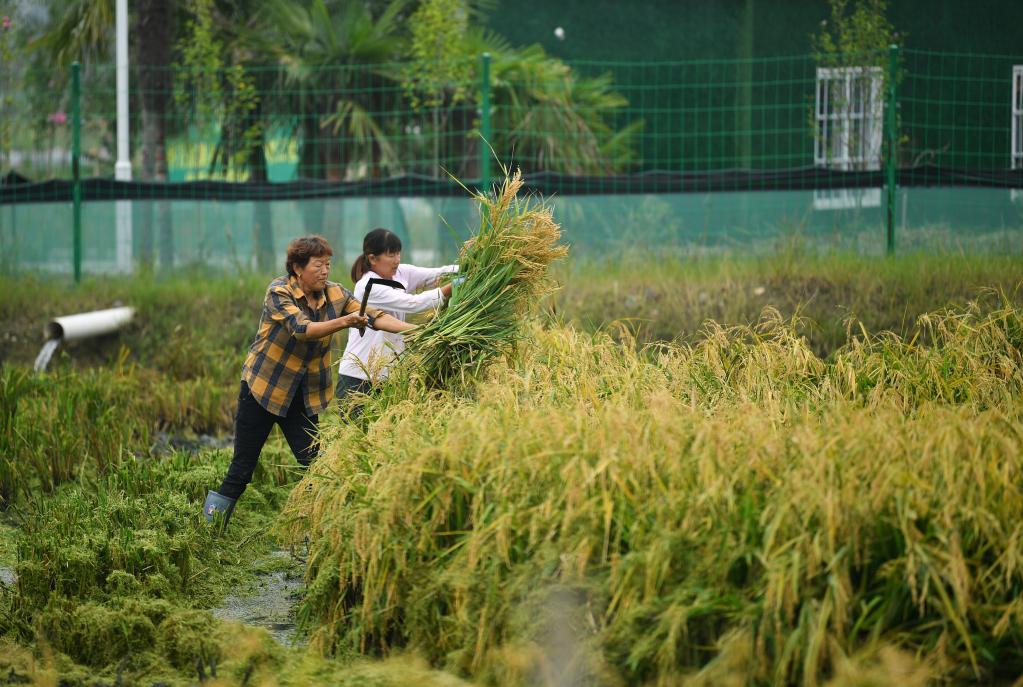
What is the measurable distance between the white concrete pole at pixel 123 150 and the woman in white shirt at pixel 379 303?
22.4ft

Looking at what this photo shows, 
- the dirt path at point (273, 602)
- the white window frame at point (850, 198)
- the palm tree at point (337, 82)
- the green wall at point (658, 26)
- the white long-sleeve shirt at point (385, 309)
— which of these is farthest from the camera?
the green wall at point (658, 26)

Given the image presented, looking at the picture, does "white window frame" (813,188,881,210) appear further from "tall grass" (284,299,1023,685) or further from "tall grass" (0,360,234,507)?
"tall grass" (284,299,1023,685)

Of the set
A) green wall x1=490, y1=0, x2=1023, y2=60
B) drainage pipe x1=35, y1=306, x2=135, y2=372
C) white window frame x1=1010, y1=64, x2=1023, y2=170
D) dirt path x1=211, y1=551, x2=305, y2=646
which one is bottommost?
dirt path x1=211, y1=551, x2=305, y2=646

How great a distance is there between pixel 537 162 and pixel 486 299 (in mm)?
8134

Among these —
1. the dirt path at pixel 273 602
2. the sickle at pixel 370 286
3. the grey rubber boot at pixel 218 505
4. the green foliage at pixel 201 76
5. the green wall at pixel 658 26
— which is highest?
the green wall at pixel 658 26

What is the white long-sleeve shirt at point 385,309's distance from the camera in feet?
21.2

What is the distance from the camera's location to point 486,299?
20.5 feet

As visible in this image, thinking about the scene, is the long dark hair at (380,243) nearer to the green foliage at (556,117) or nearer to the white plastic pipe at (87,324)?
the white plastic pipe at (87,324)

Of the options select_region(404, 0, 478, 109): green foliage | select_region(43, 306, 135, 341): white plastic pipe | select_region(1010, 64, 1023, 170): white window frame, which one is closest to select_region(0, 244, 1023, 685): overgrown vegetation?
select_region(43, 306, 135, 341): white plastic pipe

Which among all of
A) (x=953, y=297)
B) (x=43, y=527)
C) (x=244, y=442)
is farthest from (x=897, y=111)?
(x=43, y=527)

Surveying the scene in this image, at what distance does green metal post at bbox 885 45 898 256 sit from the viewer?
11555 millimetres

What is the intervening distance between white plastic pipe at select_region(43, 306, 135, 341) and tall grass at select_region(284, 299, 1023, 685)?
6431mm

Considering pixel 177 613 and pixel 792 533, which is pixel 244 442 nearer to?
pixel 177 613

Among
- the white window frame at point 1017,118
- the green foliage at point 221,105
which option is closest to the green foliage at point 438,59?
the green foliage at point 221,105
